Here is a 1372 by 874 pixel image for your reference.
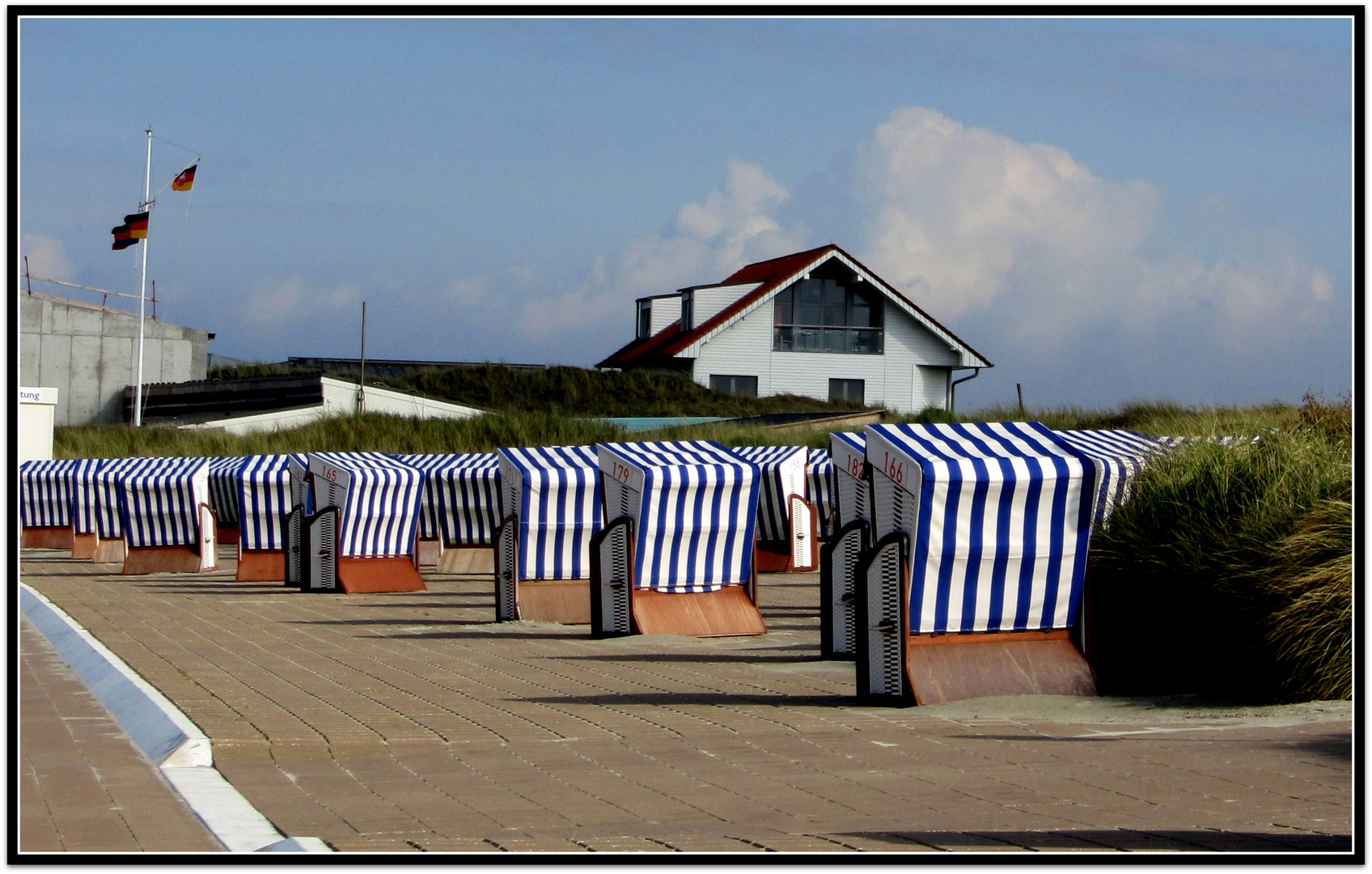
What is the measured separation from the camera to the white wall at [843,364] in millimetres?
56469

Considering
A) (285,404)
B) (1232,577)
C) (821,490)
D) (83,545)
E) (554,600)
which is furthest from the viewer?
(285,404)

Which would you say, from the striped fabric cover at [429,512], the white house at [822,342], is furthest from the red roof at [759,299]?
the striped fabric cover at [429,512]

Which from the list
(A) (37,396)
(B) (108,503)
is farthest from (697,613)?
(A) (37,396)

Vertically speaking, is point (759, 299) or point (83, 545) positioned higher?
point (759, 299)

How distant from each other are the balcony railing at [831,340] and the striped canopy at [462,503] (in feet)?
100

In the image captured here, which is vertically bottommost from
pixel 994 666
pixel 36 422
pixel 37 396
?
pixel 994 666

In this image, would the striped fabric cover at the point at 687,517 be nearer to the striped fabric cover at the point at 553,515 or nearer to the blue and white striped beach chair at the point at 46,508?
the striped fabric cover at the point at 553,515

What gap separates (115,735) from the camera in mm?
8297

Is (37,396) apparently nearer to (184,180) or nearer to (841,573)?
(184,180)

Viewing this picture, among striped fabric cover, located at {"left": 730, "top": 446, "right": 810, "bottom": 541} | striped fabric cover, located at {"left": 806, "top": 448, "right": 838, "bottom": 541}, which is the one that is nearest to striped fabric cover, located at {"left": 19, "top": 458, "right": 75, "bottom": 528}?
striped fabric cover, located at {"left": 730, "top": 446, "right": 810, "bottom": 541}

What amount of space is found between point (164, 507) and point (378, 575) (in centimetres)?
759

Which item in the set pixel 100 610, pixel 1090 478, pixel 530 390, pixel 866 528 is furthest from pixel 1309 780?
pixel 530 390

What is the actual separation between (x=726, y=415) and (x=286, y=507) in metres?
29.6

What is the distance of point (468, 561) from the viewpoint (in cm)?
2661
